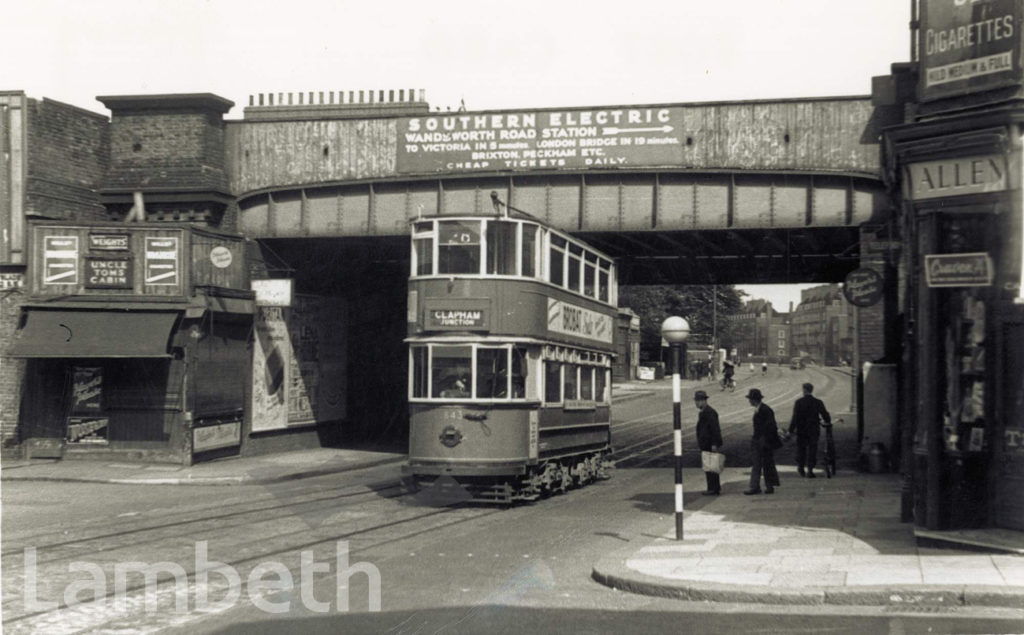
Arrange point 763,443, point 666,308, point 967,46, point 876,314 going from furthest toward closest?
point 666,308, point 876,314, point 763,443, point 967,46

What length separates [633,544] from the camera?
12.7 m

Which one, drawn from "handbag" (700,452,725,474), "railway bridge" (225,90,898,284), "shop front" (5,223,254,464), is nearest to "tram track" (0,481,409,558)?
"handbag" (700,452,725,474)

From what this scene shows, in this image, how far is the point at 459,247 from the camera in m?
17.7

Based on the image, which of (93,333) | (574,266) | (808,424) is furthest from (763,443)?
(93,333)

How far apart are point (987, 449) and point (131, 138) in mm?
21840

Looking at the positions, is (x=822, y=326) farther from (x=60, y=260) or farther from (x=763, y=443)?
(x=763, y=443)

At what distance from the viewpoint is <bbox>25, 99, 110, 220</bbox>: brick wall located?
80.7 ft

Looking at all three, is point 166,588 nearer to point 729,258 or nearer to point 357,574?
point 357,574

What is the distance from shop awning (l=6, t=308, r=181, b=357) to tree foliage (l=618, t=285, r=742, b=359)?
68902 millimetres

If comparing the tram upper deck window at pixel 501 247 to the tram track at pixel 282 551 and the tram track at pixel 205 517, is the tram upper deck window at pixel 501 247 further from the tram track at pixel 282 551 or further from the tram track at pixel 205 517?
the tram track at pixel 205 517

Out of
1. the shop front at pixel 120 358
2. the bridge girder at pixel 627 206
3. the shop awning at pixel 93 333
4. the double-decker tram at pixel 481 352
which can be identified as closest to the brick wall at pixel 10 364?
the shop front at pixel 120 358

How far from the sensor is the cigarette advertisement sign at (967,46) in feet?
34.7

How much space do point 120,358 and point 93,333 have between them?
924mm

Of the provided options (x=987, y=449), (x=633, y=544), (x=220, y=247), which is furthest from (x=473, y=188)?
(x=987, y=449)
